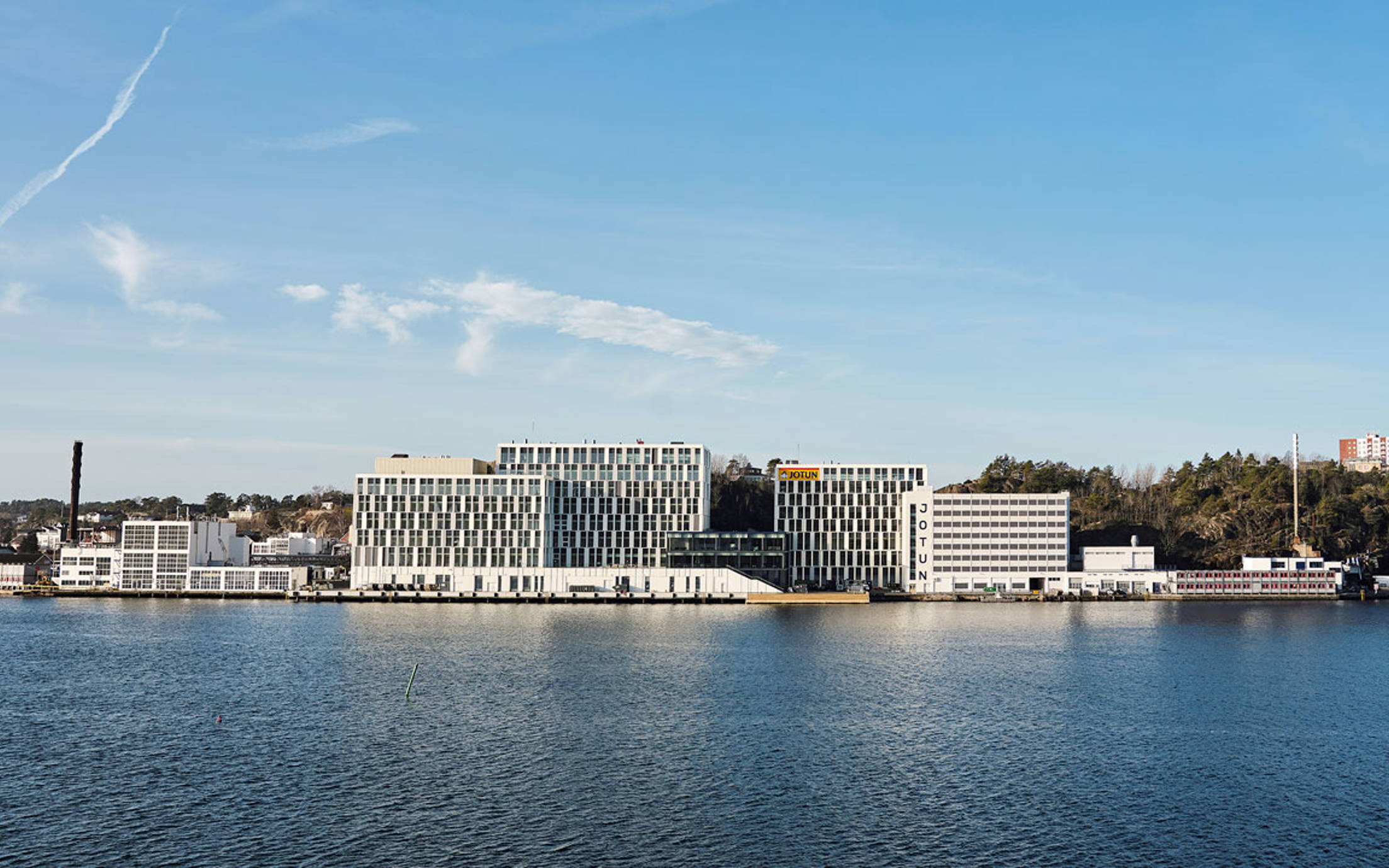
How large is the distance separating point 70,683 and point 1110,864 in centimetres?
7249

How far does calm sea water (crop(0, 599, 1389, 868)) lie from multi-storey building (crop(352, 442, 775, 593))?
70.8 metres

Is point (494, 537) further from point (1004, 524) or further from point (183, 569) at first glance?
point (1004, 524)

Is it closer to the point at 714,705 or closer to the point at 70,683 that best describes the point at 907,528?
the point at 714,705

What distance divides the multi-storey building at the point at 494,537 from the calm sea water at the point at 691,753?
232 feet

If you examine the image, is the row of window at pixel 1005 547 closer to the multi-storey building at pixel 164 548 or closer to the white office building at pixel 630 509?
the white office building at pixel 630 509

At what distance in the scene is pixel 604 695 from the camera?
79500 mm

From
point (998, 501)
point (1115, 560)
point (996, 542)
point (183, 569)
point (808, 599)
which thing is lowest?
point (808, 599)

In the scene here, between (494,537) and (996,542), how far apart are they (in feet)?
270

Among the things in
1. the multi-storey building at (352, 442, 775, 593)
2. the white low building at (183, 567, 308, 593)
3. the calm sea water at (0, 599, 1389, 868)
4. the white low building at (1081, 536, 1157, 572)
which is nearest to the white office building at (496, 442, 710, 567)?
the multi-storey building at (352, 442, 775, 593)

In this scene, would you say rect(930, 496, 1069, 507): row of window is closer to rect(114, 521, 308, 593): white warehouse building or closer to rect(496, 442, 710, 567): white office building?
rect(496, 442, 710, 567): white office building

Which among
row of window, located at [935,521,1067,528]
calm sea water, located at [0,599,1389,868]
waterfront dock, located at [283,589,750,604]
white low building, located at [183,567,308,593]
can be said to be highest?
row of window, located at [935,521,1067,528]

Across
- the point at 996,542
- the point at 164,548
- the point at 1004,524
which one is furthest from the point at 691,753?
the point at 164,548

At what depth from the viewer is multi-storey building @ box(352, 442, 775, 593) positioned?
7372 inches

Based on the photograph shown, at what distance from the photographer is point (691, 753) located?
60.8 metres
